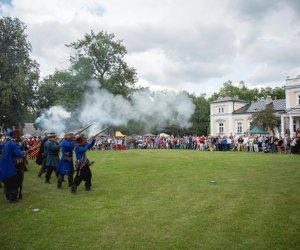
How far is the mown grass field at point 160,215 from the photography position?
5848mm

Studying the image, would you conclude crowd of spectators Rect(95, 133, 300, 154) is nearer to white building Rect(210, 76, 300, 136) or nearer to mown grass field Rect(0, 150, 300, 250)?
mown grass field Rect(0, 150, 300, 250)

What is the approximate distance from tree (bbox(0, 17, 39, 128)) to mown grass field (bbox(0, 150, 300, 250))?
34944 mm

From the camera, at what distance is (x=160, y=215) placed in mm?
7449

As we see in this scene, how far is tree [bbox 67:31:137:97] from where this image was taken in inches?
1929

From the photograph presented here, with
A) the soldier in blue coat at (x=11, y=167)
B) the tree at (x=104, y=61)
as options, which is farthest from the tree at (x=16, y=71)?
the soldier in blue coat at (x=11, y=167)

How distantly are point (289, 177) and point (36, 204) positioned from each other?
9.28 m

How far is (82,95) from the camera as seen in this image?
4566 centimetres

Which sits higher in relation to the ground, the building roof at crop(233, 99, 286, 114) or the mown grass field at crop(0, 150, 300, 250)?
the building roof at crop(233, 99, 286, 114)

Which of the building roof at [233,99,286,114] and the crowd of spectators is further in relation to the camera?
the building roof at [233,99,286,114]

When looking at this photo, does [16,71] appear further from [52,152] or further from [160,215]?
[160,215]

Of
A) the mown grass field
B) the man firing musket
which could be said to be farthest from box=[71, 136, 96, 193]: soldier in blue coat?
the mown grass field

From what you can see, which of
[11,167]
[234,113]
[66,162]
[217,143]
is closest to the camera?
[11,167]

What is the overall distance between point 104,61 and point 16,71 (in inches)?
524

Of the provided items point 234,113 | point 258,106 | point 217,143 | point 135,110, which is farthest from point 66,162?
point 258,106
